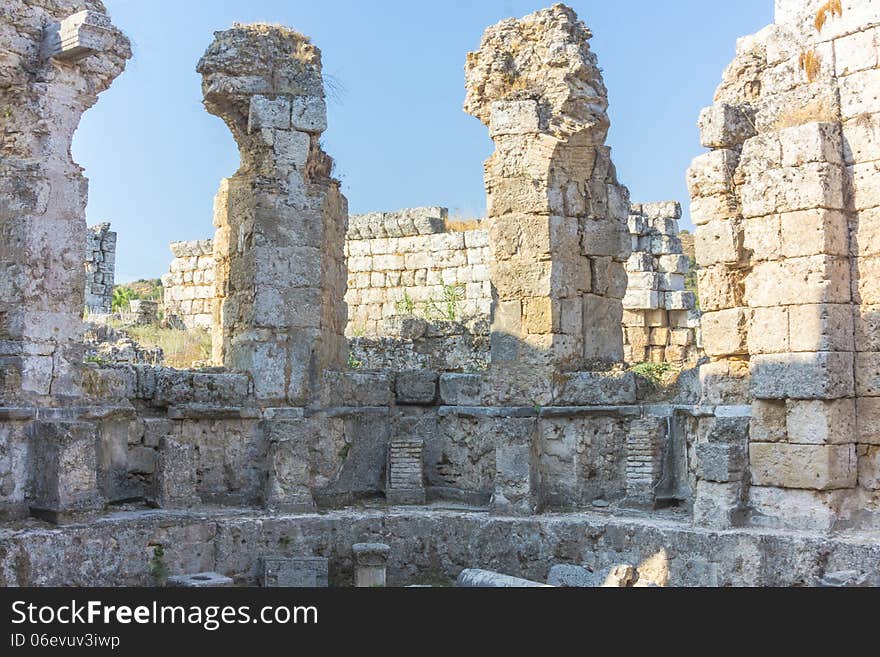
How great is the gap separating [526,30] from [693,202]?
2726 mm

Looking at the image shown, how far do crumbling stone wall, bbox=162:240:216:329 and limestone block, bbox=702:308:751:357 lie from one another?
11.2m

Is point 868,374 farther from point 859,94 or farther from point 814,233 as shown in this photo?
point 859,94

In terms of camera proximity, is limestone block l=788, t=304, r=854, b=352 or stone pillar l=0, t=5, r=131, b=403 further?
stone pillar l=0, t=5, r=131, b=403

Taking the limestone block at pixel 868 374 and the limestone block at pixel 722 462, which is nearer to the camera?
the limestone block at pixel 868 374

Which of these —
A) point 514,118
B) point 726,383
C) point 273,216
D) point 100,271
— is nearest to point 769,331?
point 726,383

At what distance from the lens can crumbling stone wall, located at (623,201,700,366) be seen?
1898 cm

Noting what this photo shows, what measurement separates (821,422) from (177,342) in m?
10.6

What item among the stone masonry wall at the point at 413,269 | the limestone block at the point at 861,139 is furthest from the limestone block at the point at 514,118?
the stone masonry wall at the point at 413,269

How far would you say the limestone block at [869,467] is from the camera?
836 centimetres

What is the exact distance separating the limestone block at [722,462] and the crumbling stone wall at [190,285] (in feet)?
38.1

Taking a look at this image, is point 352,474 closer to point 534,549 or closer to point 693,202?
point 534,549

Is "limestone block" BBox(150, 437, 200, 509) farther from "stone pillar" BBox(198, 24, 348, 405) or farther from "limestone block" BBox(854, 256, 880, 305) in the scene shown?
"limestone block" BBox(854, 256, 880, 305)

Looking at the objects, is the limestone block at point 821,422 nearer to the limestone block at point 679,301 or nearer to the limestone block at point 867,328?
the limestone block at point 867,328

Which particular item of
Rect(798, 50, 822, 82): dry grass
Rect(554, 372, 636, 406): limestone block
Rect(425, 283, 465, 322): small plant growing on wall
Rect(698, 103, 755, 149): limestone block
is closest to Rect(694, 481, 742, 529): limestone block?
Rect(554, 372, 636, 406): limestone block
